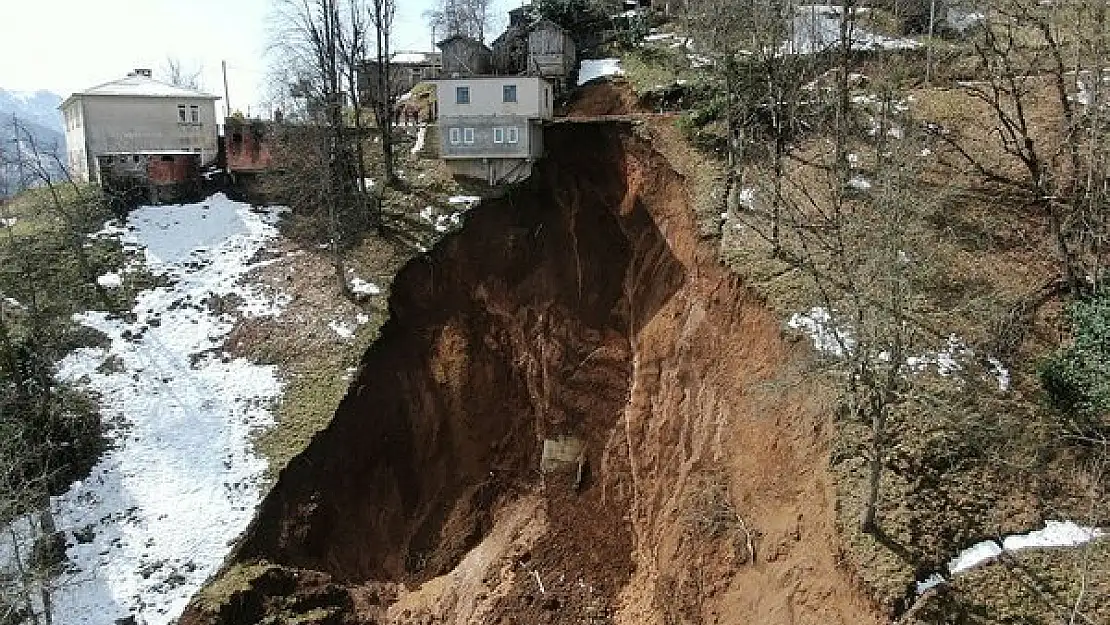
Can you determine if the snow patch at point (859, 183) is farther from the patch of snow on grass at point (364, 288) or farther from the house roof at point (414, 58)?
the house roof at point (414, 58)

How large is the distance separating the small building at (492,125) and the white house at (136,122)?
12.9m

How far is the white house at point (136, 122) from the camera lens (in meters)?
37.5

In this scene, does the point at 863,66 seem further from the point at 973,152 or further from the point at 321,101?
the point at 321,101

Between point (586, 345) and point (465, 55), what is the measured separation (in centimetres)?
2282

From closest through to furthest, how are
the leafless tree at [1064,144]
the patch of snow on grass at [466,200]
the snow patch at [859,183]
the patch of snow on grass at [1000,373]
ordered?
the patch of snow on grass at [1000,373] → the leafless tree at [1064,144] → the snow patch at [859,183] → the patch of snow on grass at [466,200]

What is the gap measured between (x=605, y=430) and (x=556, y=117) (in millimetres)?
16980

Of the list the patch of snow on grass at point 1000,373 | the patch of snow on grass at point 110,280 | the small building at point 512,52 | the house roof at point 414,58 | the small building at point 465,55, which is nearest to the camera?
the patch of snow on grass at point 1000,373

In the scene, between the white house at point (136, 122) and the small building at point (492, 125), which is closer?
the small building at point (492, 125)

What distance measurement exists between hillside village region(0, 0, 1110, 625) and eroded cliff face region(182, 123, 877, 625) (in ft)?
0.34

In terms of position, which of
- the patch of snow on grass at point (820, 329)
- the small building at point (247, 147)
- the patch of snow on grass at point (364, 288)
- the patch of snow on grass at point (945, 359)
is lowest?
the patch of snow on grass at point (945, 359)

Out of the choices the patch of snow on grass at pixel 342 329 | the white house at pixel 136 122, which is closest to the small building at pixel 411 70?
the white house at pixel 136 122

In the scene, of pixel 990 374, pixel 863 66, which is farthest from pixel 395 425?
pixel 863 66

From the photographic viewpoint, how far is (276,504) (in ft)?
75.4

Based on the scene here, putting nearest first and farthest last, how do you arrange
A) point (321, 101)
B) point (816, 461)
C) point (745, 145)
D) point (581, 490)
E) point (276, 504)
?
point (816, 461), point (276, 504), point (581, 490), point (745, 145), point (321, 101)
